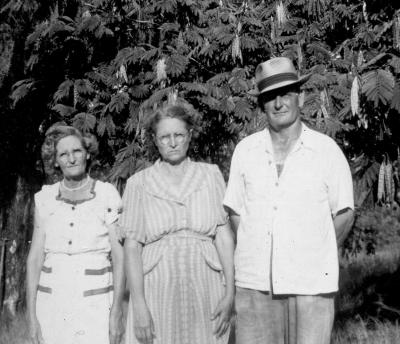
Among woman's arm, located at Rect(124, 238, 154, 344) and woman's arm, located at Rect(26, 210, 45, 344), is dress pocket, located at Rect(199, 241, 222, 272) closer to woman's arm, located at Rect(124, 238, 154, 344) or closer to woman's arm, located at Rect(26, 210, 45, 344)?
woman's arm, located at Rect(124, 238, 154, 344)

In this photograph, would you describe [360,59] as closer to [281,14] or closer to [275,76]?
[281,14]

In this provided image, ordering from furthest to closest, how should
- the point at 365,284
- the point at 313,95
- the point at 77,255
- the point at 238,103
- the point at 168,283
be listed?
the point at 365,284 < the point at 238,103 < the point at 313,95 < the point at 77,255 < the point at 168,283

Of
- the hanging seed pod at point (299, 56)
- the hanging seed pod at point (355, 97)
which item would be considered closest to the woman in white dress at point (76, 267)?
the hanging seed pod at point (355, 97)

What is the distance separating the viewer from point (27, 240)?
26.1 ft

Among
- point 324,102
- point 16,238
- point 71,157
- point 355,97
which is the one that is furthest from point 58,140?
point 16,238

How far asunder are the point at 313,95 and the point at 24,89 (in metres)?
2.46

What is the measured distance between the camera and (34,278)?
355 cm

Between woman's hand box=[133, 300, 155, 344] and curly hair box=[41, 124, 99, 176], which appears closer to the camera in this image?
woman's hand box=[133, 300, 155, 344]

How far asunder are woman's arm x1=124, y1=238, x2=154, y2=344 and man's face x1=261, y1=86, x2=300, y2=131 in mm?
932

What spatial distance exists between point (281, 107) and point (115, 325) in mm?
1439

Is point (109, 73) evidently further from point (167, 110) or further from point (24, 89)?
point (167, 110)

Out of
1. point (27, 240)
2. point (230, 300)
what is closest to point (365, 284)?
point (27, 240)

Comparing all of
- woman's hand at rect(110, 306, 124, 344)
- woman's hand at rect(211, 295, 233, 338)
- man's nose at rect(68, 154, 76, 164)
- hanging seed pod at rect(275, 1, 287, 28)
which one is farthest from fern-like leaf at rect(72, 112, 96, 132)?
woman's hand at rect(211, 295, 233, 338)

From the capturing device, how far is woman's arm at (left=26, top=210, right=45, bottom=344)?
138 inches
